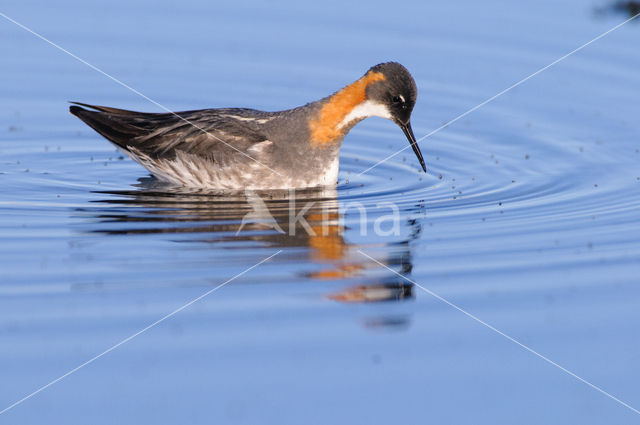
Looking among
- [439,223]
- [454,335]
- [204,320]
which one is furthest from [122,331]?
[439,223]

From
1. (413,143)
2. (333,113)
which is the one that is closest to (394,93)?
(413,143)

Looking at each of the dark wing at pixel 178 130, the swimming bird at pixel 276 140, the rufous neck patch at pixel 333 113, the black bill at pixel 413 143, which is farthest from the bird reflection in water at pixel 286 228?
the black bill at pixel 413 143

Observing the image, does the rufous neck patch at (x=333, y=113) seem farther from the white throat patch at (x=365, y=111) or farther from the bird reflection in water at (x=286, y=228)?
the bird reflection in water at (x=286, y=228)

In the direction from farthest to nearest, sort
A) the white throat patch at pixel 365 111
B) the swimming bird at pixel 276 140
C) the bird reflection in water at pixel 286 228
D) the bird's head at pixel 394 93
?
1. the white throat patch at pixel 365 111
2. the swimming bird at pixel 276 140
3. the bird's head at pixel 394 93
4. the bird reflection in water at pixel 286 228

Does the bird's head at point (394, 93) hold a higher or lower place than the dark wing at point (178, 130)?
higher

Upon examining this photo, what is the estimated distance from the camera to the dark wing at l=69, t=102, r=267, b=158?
11.5 metres

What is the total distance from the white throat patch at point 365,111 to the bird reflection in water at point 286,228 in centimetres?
86

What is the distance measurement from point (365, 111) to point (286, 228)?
2255mm

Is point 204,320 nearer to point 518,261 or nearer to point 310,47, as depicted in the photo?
point 518,261

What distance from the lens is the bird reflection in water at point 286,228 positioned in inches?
336

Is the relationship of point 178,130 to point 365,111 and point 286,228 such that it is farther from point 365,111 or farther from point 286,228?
point 286,228

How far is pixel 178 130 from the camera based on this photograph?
11.8m

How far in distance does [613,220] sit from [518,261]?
165 centimetres

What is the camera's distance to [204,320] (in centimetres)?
755
